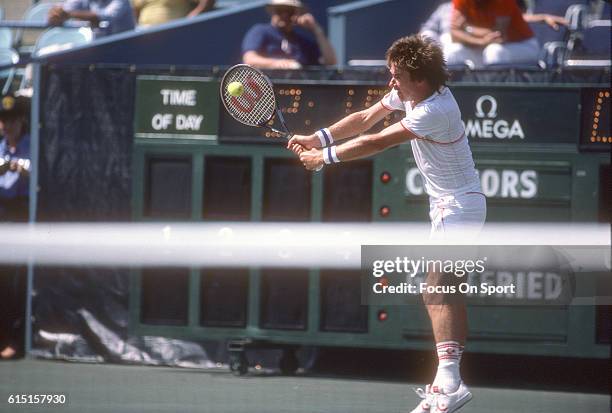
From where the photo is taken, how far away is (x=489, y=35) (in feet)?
34.1

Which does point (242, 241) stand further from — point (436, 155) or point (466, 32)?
point (436, 155)

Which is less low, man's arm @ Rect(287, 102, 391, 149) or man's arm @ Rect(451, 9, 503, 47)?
man's arm @ Rect(451, 9, 503, 47)

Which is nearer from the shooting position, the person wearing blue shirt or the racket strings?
the racket strings

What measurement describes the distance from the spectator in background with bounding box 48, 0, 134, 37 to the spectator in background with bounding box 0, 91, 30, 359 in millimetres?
1979

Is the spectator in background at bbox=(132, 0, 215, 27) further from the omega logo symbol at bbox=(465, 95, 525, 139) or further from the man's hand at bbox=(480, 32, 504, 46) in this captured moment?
the omega logo symbol at bbox=(465, 95, 525, 139)

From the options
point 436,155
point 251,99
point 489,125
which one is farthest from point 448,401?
Result: point 489,125

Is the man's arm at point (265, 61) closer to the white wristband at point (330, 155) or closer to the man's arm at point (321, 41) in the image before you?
the man's arm at point (321, 41)

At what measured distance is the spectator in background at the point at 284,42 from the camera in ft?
34.7

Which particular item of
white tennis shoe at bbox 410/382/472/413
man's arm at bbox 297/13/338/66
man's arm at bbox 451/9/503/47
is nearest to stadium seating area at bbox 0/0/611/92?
man's arm at bbox 451/9/503/47

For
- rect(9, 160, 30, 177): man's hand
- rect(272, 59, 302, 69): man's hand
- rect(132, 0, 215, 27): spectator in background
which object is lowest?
rect(9, 160, 30, 177): man's hand

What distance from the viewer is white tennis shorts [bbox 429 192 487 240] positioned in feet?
23.7

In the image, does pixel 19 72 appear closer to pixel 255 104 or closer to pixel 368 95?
pixel 368 95

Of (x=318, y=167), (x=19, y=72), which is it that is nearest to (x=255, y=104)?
(x=318, y=167)

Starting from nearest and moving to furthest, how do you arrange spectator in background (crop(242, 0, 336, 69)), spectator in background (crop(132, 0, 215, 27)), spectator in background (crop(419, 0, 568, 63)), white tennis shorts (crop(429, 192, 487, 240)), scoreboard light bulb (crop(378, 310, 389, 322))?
white tennis shorts (crop(429, 192, 487, 240)), scoreboard light bulb (crop(378, 310, 389, 322)), spectator in background (crop(242, 0, 336, 69)), spectator in background (crop(419, 0, 568, 63)), spectator in background (crop(132, 0, 215, 27))
